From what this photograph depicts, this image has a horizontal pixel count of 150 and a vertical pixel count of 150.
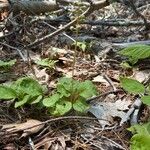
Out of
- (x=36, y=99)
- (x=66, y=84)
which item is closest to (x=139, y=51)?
(x=66, y=84)

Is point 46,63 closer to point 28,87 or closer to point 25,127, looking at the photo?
point 28,87

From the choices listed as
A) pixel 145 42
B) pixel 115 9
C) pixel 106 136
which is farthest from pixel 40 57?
pixel 115 9

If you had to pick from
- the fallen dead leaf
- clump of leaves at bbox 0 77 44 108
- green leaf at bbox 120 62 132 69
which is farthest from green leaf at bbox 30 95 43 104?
green leaf at bbox 120 62 132 69

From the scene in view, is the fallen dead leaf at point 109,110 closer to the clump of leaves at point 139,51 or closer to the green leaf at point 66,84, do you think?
the green leaf at point 66,84

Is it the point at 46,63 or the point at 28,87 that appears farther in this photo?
the point at 46,63

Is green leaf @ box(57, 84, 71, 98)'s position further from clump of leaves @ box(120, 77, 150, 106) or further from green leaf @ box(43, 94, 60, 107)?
clump of leaves @ box(120, 77, 150, 106)

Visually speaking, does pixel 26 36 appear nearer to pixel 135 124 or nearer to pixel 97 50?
pixel 97 50

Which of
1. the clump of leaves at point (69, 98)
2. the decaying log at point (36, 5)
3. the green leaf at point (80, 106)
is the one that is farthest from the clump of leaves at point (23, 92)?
the decaying log at point (36, 5)
